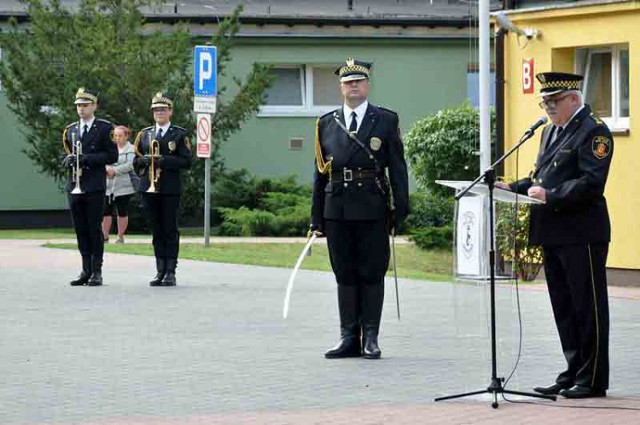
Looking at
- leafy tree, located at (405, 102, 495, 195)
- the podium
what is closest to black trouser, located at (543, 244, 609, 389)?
the podium

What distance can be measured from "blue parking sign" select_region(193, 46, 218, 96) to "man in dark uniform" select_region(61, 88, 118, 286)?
596cm

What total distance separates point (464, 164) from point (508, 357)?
17.4 metres

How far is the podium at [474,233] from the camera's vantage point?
9586mm

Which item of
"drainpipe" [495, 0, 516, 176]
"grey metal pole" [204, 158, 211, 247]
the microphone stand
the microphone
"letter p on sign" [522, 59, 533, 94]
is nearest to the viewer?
the microphone

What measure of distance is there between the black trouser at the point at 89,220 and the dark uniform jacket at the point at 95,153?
4.1 inches

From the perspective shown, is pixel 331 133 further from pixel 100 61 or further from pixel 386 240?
pixel 100 61

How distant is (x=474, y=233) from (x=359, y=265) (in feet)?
7.56

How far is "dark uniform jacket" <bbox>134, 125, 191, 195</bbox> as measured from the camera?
689 inches

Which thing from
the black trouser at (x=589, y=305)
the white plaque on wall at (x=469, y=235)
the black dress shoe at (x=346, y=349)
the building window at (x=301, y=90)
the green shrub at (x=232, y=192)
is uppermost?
the building window at (x=301, y=90)

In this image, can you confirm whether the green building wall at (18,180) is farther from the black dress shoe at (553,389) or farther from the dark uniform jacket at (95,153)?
the black dress shoe at (553,389)

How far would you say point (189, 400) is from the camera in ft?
32.3

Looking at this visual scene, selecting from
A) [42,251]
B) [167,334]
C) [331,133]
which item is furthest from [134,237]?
[331,133]

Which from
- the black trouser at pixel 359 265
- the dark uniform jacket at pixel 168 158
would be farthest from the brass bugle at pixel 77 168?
the black trouser at pixel 359 265

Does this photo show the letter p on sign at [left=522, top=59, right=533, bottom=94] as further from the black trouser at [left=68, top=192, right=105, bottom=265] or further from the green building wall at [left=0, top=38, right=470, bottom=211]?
the green building wall at [left=0, top=38, right=470, bottom=211]
